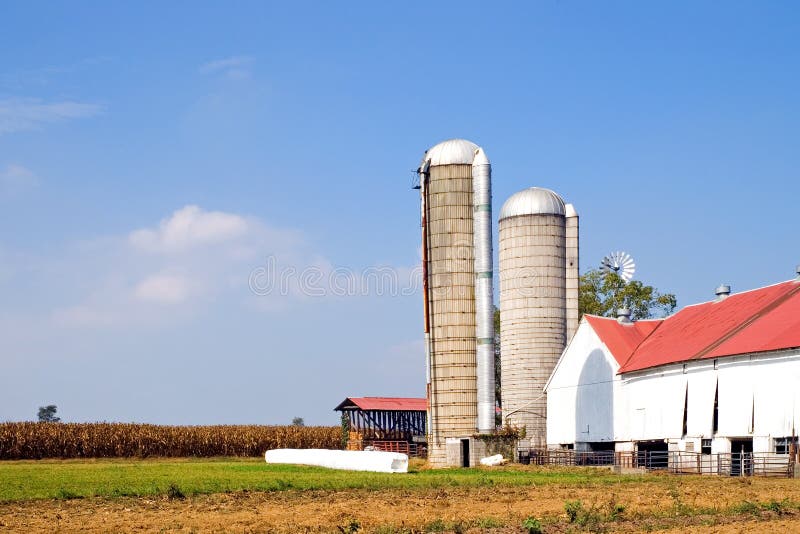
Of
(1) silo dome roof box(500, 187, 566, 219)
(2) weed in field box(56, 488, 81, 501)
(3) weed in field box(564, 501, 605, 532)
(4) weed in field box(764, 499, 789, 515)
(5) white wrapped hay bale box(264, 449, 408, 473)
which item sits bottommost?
(5) white wrapped hay bale box(264, 449, 408, 473)

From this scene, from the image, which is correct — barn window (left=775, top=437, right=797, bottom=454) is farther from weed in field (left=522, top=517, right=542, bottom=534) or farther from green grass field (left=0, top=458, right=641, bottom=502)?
weed in field (left=522, top=517, right=542, bottom=534)

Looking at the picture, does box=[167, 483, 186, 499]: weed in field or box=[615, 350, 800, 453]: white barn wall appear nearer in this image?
box=[167, 483, 186, 499]: weed in field

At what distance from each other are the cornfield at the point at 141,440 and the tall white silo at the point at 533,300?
24.4 m

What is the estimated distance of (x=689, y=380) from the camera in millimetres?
45406

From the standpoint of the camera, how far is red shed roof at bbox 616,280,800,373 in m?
41.2

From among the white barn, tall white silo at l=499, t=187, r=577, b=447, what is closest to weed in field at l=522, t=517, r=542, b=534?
the white barn

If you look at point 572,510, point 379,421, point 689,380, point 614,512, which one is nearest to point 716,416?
point 689,380

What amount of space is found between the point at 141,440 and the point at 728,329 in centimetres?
4261

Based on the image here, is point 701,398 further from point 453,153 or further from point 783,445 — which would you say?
point 453,153

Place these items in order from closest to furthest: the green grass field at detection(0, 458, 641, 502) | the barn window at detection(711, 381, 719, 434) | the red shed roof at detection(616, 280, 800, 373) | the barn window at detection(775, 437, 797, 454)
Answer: the green grass field at detection(0, 458, 641, 502), the barn window at detection(775, 437, 797, 454), the red shed roof at detection(616, 280, 800, 373), the barn window at detection(711, 381, 719, 434)

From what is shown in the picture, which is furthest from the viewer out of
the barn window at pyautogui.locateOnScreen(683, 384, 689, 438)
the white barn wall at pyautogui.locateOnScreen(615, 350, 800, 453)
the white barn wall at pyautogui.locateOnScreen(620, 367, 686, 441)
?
the white barn wall at pyautogui.locateOnScreen(620, 367, 686, 441)

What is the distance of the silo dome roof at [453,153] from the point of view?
51906 mm

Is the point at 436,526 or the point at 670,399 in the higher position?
the point at 670,399

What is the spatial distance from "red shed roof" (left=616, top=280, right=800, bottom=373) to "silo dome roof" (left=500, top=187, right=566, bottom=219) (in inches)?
359
